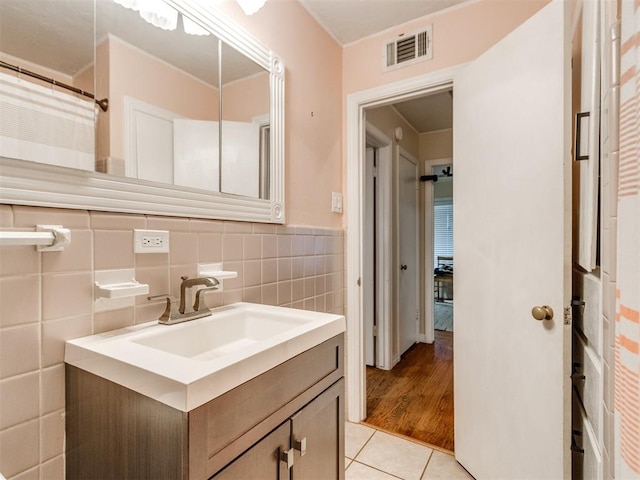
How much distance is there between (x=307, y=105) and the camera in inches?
68.3

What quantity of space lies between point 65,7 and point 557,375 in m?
1.96

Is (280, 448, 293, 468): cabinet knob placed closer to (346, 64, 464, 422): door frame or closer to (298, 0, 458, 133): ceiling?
(346, 64, 464, 422): door frame

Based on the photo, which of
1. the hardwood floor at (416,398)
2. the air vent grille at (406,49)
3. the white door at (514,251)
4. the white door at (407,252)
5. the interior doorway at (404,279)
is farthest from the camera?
the white door at (407,252)

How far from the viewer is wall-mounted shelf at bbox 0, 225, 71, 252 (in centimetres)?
67

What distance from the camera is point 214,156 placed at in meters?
1.21

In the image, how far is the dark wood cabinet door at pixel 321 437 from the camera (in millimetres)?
885

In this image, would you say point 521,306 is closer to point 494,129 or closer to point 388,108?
point 494,129

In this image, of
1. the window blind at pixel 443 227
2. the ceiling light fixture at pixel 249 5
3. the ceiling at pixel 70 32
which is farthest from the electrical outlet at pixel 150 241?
the window blind at pixel 443 227

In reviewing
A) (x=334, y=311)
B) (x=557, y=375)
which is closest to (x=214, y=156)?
(x=334, y=311)

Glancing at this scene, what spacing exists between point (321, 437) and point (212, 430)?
48 centimetres

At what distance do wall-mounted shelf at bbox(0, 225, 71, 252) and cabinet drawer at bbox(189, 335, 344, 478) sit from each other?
518mm

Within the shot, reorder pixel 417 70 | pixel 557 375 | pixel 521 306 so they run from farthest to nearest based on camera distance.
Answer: pixel 417 70
pixel 521 306
pixel 557 375

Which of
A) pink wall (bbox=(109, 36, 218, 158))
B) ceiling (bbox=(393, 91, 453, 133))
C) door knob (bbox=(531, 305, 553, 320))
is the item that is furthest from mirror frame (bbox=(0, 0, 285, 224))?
ceiling (bbox=(393, 91, 453, 133))

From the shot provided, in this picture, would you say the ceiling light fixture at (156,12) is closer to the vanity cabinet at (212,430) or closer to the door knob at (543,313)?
the vanity cabinet at (212,430)
